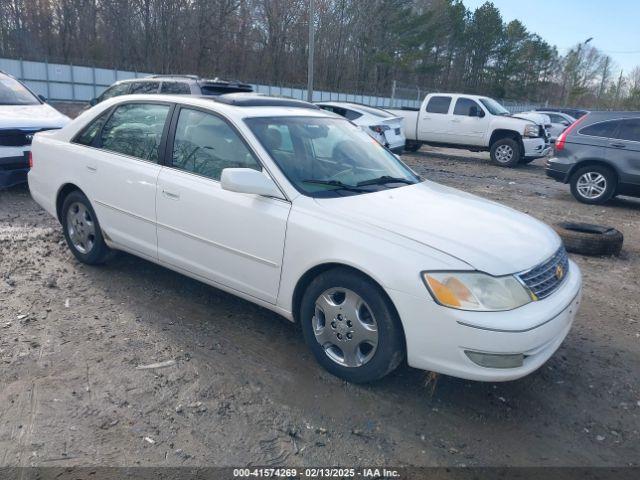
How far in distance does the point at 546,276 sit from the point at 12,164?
270 inches

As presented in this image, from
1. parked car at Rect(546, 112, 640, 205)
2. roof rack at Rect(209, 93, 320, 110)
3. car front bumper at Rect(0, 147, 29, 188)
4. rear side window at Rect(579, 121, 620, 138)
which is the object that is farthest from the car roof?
rear side window at Rect(579, 121, 620, 138)

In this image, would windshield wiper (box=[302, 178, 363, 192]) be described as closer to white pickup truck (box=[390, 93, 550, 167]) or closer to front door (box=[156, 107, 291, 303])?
front door (box=[156, 107, 291, 303])

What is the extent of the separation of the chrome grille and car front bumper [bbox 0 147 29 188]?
6755mm

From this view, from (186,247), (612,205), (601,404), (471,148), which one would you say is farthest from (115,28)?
(601,404)

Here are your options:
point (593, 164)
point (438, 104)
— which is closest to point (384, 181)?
point (593, 164)

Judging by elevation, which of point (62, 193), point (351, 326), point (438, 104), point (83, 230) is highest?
point (438, 104)

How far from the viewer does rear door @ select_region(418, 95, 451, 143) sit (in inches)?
629

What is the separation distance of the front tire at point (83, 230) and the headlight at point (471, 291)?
10.5 ft

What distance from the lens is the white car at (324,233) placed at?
2.82 m

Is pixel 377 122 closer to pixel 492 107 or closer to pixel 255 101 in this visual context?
pixel 492 107

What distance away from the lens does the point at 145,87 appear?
394 inches

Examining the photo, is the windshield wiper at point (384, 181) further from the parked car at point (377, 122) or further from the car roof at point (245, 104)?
the parked car at point (377, 122)

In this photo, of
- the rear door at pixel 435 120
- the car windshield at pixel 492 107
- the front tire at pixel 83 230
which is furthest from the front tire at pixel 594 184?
the front tire at pixel 83 230

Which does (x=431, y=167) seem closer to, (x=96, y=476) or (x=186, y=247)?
(x=186, y=247)
